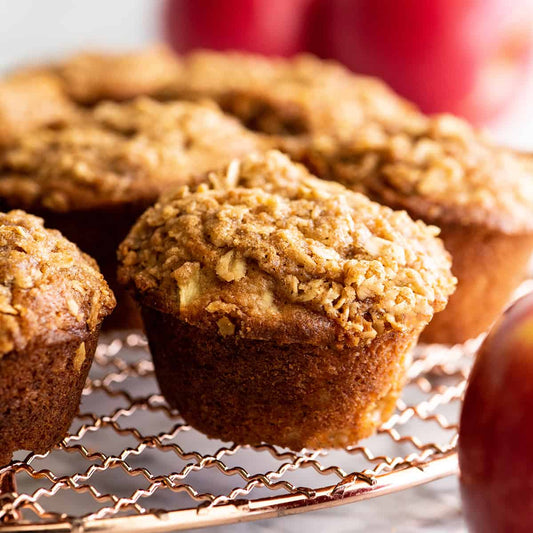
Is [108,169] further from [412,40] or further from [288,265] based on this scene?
[412,40]

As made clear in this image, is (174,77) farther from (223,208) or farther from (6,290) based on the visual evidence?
(6,290)

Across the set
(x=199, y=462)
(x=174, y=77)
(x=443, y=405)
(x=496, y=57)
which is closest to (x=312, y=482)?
(x=199, y=462)

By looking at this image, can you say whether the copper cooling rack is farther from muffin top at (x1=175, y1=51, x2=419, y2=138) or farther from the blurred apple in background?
the blurred apple in background

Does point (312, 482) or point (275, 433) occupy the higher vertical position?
point (275, 433)

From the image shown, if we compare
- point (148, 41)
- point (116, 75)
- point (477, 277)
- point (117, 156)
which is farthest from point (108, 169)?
point (148, 41)

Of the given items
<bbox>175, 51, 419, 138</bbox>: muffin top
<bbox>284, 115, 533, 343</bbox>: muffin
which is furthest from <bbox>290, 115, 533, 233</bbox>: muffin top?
<bbox>175, 51, 419, 138</bbox>: muffin top

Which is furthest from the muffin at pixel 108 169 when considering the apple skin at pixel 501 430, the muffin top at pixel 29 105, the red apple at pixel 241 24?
the red apple at pixel 241 24
